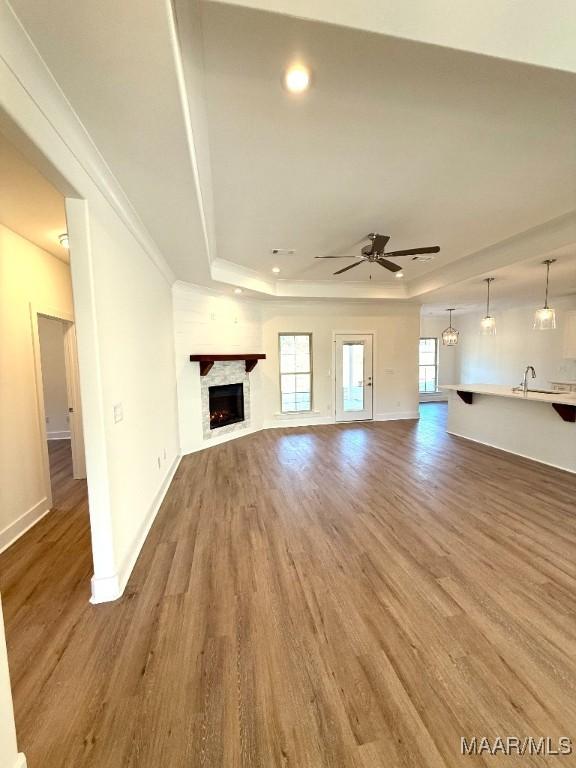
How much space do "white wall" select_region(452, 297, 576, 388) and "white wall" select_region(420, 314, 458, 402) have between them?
0.18 m

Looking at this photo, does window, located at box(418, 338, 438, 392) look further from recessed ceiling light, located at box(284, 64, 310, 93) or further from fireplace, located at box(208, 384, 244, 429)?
recessed ceiling light, located at box(284, 64, 310, 93)

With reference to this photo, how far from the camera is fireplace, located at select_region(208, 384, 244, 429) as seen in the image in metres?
5.72

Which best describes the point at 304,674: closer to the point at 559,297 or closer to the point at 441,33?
the point at 441,33

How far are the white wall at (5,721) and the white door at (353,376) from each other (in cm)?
654

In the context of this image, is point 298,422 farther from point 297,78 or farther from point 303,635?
point 297,78

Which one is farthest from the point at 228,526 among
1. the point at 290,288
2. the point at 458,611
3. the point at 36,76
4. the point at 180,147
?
the point at 290,288

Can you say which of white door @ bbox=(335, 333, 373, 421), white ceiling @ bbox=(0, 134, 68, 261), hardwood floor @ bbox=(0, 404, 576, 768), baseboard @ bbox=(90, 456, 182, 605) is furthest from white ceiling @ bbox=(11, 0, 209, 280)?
white door @ bbox=(335, 333, 373, 421)

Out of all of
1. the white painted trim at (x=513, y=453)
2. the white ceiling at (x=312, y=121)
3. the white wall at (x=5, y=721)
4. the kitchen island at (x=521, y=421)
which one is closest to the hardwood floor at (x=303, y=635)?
the white wall at (x=5, y=721)

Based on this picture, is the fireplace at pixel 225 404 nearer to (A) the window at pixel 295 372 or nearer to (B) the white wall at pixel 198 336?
(B) the white wall at pixel 198 336

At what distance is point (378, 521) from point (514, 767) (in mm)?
1747

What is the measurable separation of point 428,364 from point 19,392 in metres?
10.2

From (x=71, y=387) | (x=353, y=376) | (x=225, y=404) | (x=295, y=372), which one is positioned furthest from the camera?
(x=353, y=376)

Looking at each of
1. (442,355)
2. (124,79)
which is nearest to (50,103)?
(124,79)

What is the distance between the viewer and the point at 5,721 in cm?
104
